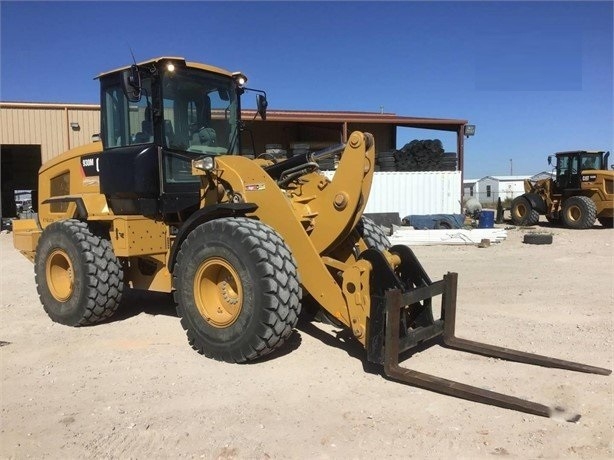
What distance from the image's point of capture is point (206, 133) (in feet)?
19.5

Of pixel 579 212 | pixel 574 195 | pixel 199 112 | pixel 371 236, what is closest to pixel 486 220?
pixel 579 212

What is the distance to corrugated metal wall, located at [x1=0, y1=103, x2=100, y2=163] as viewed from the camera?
19516 mm

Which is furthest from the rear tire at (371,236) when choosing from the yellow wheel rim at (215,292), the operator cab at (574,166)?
the operator cab at (574,166)

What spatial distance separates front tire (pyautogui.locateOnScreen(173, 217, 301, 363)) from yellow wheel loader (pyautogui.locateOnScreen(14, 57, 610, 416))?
0.01 m

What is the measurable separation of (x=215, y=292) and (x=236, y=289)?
25 centimetres

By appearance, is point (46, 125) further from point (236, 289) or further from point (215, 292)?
point (236, 289)

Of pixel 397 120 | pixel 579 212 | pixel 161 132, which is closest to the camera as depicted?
→ pixel 161 132

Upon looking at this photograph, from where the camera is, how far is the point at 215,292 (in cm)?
501

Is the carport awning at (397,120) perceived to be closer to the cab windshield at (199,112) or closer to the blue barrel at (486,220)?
the blue barrel at (486,220)

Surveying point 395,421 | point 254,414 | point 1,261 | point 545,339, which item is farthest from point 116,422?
point 1,261

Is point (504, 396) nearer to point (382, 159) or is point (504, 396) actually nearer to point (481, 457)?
point (481, 457)

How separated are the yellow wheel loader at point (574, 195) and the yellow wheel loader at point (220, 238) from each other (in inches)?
623

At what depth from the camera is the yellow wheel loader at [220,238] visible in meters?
4.42

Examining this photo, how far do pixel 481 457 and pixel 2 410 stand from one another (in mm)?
3294
